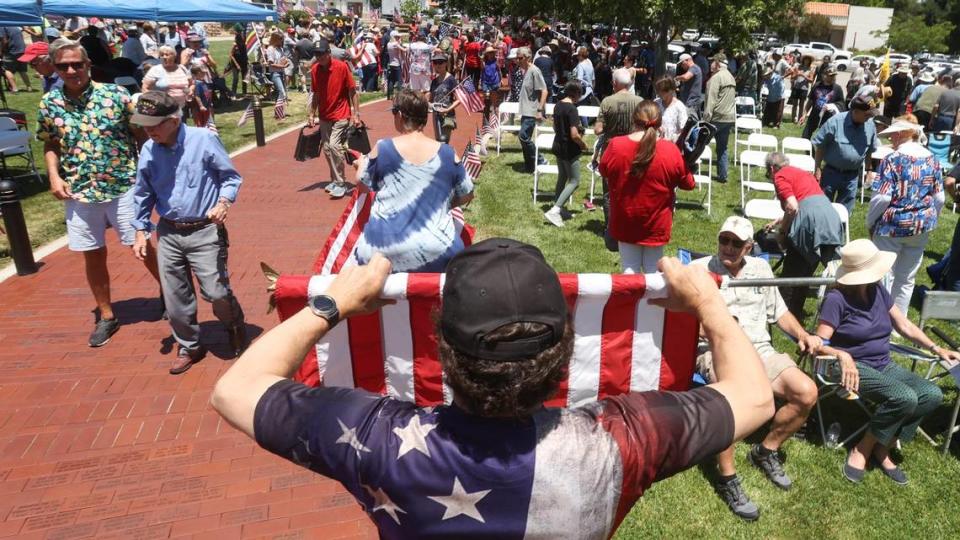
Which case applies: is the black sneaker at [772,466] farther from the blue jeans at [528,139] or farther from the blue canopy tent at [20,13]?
the blue canopy tent at [20,13]

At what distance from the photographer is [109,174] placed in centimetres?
495

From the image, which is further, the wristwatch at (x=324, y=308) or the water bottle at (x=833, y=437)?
the water bottle at (x=833, y=437)

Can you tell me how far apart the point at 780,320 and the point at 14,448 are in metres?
4.92

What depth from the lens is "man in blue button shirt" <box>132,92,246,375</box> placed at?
429 centimetres

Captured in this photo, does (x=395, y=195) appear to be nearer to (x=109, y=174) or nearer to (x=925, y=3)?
(x=109, y=174)

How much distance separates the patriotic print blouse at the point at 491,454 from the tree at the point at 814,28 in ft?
214

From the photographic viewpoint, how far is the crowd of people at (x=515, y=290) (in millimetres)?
1312

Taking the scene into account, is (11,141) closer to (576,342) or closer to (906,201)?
(576,342)

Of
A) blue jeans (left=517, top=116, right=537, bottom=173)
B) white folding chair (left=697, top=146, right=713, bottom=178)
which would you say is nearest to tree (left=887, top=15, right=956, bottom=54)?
white folding chair (left=697, top=146, right=713, bottom=178)

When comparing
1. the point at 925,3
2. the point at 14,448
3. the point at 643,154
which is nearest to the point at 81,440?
the point at 14,448

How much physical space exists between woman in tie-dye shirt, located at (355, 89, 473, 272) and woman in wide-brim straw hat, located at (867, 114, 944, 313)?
12.9 feet

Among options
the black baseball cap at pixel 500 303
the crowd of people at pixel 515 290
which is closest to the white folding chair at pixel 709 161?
the crowd of people at pixel 515 290

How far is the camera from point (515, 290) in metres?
1.27

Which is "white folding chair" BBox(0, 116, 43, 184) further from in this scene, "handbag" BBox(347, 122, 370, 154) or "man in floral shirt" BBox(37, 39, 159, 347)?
"man in floral shirt" BBox(37, 39, 159, 347)
